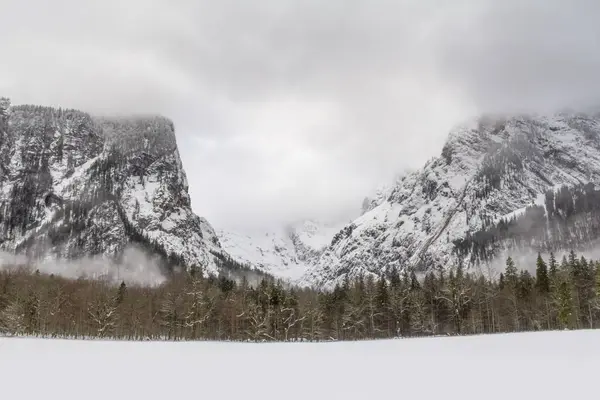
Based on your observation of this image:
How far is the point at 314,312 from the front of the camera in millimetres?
117750

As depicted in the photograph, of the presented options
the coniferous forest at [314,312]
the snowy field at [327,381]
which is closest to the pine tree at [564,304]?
the coniferous forest at [314,312]

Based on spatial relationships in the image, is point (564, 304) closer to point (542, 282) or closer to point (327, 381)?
point (542, 282)

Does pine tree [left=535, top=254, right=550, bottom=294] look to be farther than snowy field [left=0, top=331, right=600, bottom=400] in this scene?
Yes

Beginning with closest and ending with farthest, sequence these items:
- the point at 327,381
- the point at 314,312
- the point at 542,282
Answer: the point at 327,381
the point at 314,312
the point at 542,282

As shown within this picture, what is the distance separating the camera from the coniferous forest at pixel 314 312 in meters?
110

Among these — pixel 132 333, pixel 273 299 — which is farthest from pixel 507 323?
pixel 132 333

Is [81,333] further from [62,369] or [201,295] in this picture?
[62,369]

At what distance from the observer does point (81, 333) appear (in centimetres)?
11794

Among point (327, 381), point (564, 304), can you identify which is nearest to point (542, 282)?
point (564, 304)

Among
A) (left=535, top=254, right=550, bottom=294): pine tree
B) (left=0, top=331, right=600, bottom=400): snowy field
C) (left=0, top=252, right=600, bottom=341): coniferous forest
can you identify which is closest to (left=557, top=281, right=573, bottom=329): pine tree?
(left=0, top=252, right=600, bottom=341): coniferous forest

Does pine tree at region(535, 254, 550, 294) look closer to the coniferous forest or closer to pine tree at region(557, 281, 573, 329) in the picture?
the coniferous forest

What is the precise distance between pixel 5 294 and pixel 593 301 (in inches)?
5477

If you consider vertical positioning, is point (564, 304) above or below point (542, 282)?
below

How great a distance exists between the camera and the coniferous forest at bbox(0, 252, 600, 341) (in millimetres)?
110188
